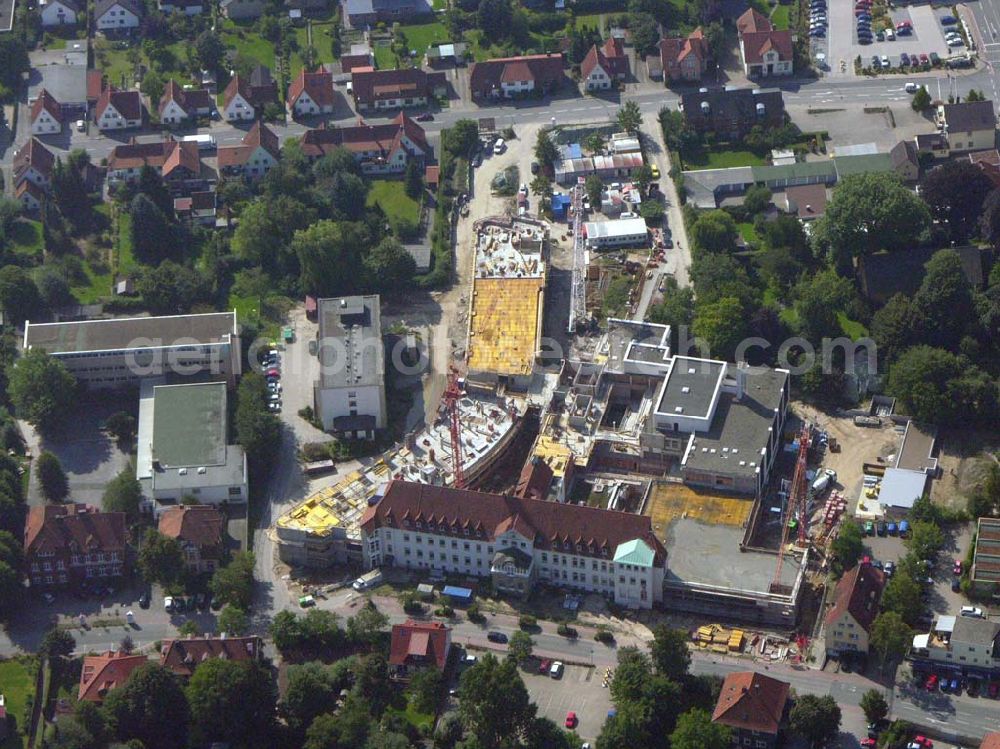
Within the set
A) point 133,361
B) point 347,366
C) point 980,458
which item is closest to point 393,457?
point 347,366

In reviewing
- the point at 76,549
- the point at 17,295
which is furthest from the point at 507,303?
the point at 76,549

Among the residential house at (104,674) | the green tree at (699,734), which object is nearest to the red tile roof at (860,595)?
the green tree at (699,734)

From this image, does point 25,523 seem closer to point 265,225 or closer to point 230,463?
point 230,463

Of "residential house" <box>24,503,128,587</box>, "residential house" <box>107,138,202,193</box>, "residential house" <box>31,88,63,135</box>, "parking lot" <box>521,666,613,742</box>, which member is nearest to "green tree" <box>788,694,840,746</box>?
"parking lot" <box>521,666,613,742</box>

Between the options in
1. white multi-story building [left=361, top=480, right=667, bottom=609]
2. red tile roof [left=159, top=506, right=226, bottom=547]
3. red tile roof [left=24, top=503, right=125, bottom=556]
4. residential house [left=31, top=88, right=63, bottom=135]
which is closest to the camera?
white multi-story building [left=361, top=480, right=667, bottom=609]

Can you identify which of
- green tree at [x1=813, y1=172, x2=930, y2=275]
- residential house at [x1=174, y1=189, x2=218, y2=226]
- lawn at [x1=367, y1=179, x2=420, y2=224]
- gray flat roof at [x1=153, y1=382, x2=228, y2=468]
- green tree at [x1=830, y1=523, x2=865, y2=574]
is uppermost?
green tree at [x1=813, y1=172, x2=930, y2=275]

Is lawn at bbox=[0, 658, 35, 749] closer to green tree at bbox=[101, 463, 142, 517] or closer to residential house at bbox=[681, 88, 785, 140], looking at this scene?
green tree at bbox=[101, 463, 142, 517]
